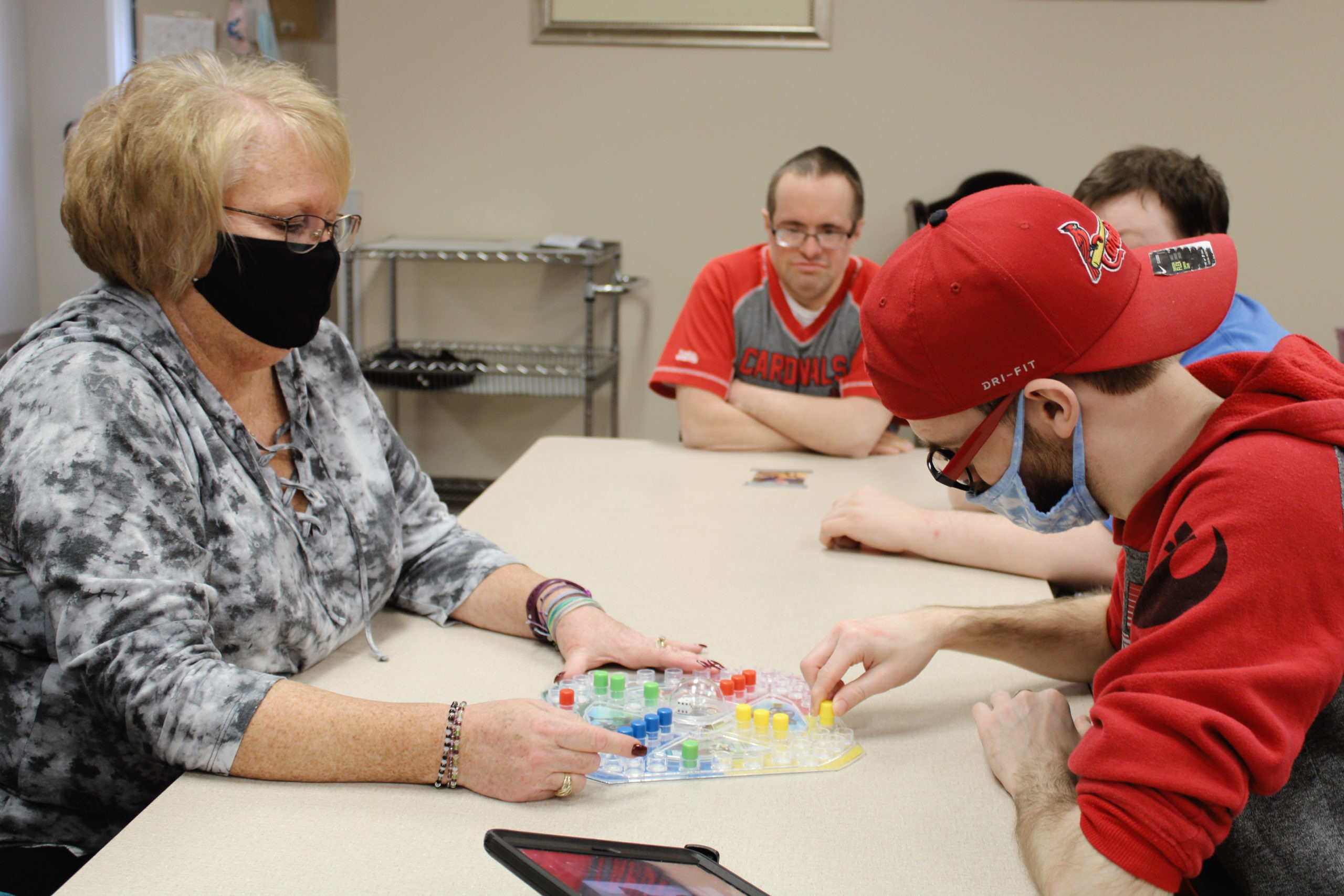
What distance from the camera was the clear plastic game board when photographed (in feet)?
3.34

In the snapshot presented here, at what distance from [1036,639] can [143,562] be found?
3.15ft

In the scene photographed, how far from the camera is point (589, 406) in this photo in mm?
3791

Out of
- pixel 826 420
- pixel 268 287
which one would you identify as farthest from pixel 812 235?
pixel 268 287

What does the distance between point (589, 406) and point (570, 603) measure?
251 cm

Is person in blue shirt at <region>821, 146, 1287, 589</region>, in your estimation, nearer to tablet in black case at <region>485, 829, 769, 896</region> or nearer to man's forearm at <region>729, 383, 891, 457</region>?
man's forearm at <region>729, 383, 891, 457</region>

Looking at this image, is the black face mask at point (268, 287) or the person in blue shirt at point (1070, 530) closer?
the black face mask at point (268, 287)

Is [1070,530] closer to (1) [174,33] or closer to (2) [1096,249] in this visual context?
(2) [1096,249]

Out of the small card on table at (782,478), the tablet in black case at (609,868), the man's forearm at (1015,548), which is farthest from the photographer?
the small card on table at (782,478)

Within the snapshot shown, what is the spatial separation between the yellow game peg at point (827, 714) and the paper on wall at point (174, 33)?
3.89 m

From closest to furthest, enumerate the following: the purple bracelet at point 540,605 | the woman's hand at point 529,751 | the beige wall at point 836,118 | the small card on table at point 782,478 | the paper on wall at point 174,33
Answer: the woman's hand at point 529,751 < the purple bracelet at point 540,605 < the small card on table at point 782,478 < the beige wall at point 836,118 < the paper on wall at point 174,33

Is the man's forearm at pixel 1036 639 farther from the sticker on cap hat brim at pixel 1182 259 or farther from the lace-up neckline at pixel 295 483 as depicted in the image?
the lace-up neckline at pixel 295 483

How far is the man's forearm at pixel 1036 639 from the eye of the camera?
3.97ft

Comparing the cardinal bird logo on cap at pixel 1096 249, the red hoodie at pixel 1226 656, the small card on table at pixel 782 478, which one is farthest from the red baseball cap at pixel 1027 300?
the small card on table at pixel 782 478

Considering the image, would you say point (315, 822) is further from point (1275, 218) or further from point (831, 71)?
point (1275, 218)
